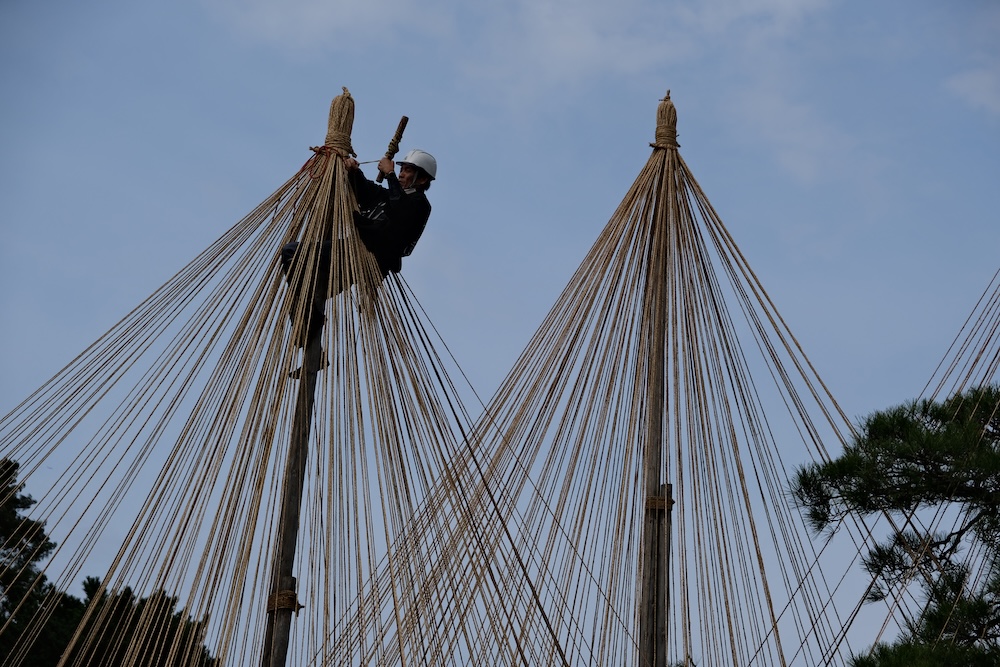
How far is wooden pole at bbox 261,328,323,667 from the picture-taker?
24.7 feet

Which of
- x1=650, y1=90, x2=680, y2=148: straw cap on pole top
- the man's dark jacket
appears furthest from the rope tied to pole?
x1=650, y1=90, x2=680, y2=148: straw cap on pole top

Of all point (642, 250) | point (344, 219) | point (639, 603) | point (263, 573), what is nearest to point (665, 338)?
point (642, 250)

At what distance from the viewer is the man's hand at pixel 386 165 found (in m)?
9.08

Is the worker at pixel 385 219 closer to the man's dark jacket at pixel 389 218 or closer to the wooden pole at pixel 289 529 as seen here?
the man's dark jacket at pixel 389 218

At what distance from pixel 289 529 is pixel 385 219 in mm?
2107

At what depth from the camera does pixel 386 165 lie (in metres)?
9.11

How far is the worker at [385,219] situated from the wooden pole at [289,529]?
66cm

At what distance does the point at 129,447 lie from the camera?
27.4ft

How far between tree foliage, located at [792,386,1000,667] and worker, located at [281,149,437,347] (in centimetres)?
283

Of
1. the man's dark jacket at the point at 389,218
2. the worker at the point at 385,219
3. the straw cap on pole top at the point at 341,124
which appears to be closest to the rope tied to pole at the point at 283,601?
the worker at the point at 385,219

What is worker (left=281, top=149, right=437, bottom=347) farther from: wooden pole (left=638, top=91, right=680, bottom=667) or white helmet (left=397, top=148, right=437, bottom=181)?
wooden pole (left=638, top=91, right=680, bottom=667)

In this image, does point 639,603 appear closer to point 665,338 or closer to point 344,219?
point 665,338

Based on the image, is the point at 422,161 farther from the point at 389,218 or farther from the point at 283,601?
the point at 283,601

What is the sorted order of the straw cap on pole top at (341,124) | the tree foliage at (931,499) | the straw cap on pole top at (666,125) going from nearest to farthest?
the tree foliage at (931,499)
the straw cap on pole top at (341,124)
the straw cap on pole top at (666,125)
